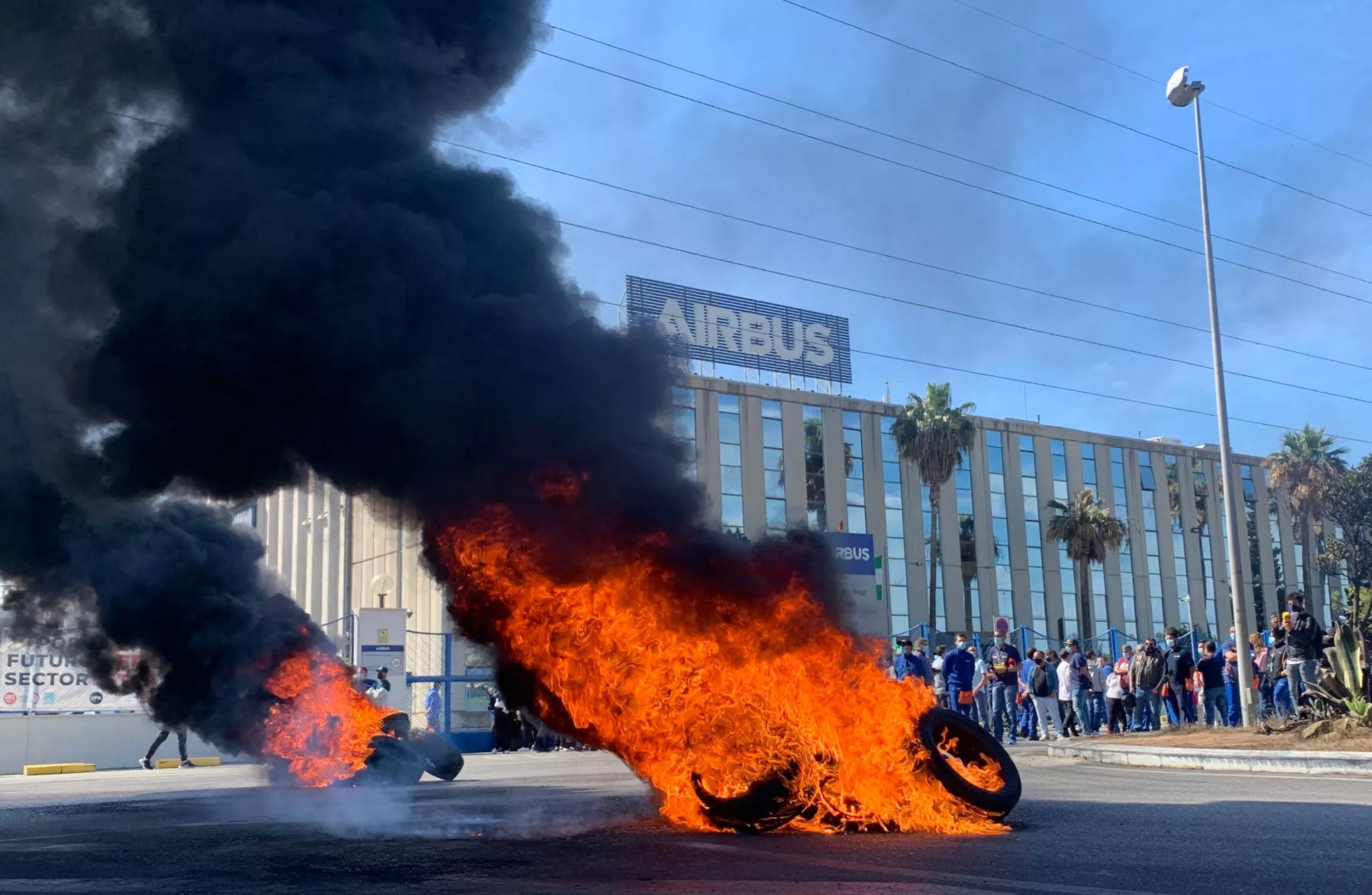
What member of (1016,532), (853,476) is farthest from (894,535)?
(1016,532)

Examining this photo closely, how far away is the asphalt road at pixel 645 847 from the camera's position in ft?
21.1

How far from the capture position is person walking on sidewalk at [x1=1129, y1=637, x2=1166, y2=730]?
18547mm

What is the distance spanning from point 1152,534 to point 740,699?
47981mm

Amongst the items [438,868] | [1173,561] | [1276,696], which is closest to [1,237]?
[438,868]

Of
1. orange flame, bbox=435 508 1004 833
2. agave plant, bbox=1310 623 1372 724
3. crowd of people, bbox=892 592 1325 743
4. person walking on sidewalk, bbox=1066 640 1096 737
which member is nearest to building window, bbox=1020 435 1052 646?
crowd of people, bbox=892 592 1325 743

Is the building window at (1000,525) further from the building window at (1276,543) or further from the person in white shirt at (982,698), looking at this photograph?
the person in white shirt at (982,698)

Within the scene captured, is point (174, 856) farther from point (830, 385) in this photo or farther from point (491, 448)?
point (830, 385)

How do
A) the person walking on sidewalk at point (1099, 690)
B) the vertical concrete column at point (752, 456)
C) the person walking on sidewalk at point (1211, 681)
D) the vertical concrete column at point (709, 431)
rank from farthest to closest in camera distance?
the vertical concrete column at point (752, 456)
the vertical concrete column at point (709, 431)
the person walking on sidewalk at point (1099, 690)
the person walking on sidewalk at point (1211, 681)

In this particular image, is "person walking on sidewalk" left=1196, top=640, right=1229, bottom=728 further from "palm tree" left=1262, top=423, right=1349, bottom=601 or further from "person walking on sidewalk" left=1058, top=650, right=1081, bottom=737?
"palm tree" left=1262, top=423, right=1349, bottom=601

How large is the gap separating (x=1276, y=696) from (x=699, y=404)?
24.9 m

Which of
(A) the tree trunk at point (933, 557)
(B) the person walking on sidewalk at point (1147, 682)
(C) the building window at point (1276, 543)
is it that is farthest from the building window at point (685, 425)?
(C) the building window at point (1276, 543)

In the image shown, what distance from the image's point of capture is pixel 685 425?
10.8m

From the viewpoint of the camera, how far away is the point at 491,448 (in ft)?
31.5

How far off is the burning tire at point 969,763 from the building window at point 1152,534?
146ft
